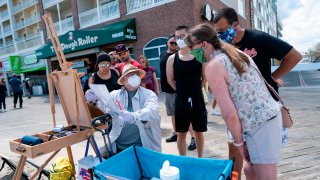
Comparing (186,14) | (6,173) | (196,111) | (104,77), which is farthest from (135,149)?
(186,14)

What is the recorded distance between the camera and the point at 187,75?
3.32m

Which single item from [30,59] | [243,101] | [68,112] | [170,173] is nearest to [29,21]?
[30,59]

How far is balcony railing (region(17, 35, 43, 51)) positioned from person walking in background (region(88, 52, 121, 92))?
2315cm

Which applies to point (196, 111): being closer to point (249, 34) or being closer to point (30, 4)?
point (249, 34)

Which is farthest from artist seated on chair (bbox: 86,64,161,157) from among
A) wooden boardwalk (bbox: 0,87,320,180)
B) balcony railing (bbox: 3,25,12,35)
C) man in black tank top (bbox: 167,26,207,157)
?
balcony railing (bbox: 3,25,12,35)

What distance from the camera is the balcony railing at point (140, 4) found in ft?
44.9

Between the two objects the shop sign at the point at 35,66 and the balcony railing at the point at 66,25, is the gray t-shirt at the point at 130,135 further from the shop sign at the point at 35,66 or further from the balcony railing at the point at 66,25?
the shop sign at the point at 35,66

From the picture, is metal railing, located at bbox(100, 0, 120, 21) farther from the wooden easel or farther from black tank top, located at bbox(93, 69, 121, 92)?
the wooden easel

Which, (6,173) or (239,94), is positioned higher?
(239,94)

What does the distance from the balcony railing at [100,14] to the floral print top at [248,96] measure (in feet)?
49.2

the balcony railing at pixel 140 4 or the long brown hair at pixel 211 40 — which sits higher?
the balcony railing at pixel 140 4

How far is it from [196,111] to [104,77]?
1.41 meters

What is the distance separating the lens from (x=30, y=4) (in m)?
27.0

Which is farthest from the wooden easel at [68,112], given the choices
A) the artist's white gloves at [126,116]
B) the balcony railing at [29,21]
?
the balcony railing at [29,21]
